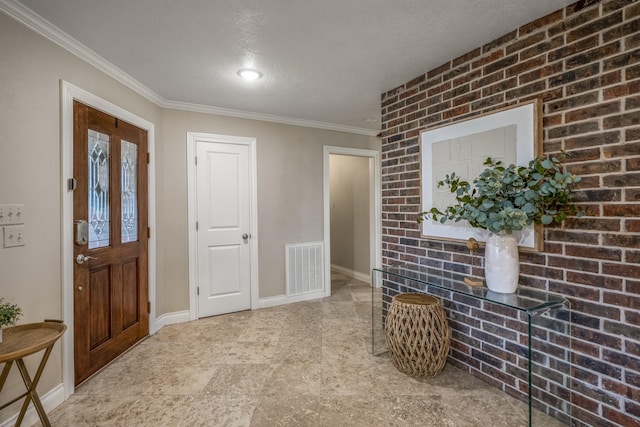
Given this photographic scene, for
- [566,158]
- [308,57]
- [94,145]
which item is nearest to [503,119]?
[566,158]

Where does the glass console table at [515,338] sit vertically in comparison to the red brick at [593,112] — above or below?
below

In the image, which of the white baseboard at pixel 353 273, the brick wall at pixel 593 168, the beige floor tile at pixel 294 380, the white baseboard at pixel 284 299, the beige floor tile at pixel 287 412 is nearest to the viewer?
the brick wall at pixel 593 168

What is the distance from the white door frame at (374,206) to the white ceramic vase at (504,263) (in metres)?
2.49

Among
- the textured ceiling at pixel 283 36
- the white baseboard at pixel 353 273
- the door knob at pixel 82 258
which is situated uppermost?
the textured ceiling at pixel 283 36

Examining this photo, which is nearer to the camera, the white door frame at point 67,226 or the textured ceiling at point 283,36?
the textured ceiling at point 283,36

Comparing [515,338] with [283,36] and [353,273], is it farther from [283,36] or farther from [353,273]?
[353,273]

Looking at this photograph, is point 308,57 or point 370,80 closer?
point 308,57

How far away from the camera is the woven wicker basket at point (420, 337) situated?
→ 2.05 metres

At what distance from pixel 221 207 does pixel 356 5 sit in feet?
8.12

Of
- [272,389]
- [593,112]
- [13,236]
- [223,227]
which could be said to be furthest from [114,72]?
[593,112]

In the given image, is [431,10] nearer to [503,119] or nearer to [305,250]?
[503,119]

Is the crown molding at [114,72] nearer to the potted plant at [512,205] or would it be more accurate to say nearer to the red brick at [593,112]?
the potted plant at [512,205]

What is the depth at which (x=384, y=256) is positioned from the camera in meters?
2.91

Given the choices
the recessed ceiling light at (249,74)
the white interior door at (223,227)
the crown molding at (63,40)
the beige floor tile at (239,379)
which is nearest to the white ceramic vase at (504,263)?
the beige floor tile at (239,379)
